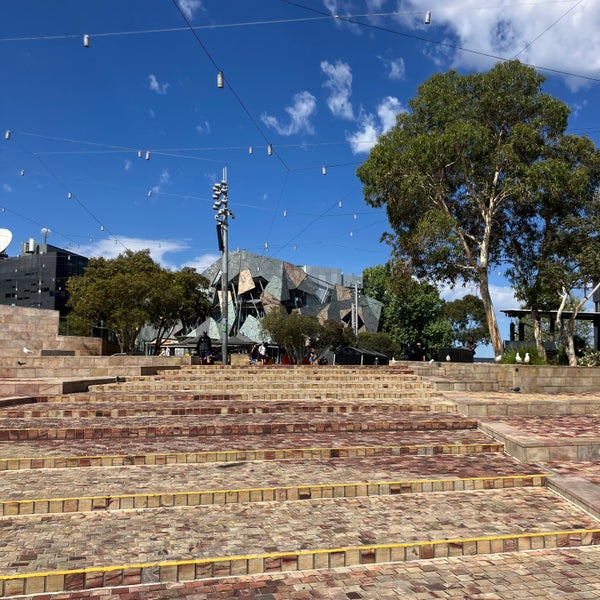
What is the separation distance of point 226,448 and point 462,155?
56.1ft

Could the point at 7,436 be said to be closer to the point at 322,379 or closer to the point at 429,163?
the point at 322,379

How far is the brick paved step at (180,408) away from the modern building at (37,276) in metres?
85.1

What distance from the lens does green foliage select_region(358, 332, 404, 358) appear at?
52062 mm

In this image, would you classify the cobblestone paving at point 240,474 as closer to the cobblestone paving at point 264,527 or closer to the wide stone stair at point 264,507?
the wide stone stair at point 264,507

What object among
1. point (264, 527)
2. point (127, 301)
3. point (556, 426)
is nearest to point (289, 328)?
point (127, 301)

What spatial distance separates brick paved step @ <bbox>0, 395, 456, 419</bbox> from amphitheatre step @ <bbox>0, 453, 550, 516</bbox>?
3.52 meters

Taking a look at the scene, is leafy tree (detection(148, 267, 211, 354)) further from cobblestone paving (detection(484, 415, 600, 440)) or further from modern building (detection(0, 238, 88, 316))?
modern building (detection(0, 238, 88, 316))

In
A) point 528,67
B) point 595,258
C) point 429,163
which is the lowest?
point 595,258

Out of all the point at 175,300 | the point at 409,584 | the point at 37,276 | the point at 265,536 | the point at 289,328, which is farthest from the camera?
the point at 37,276

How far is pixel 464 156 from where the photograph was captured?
2064cm

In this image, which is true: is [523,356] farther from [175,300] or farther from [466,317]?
[466,317]

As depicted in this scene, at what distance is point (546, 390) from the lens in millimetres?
16141

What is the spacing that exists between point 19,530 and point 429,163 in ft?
63.4

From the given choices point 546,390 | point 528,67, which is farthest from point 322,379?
point 528,67
